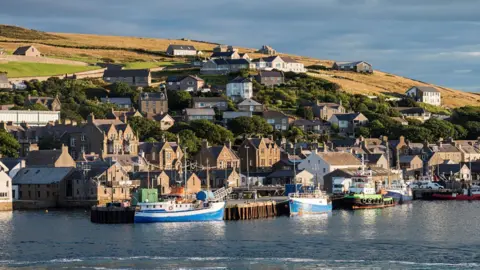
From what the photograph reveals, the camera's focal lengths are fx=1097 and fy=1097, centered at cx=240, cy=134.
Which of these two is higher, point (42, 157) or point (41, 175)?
point (42, 157)

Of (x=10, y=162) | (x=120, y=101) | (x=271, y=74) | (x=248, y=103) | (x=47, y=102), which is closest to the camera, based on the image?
(x=10, y=162)

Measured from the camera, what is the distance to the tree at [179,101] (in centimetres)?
17525

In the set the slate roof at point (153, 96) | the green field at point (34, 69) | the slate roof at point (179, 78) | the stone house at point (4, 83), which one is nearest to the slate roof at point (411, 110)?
the slate roof at point (179, 78)

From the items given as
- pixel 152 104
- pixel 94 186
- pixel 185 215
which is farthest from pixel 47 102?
pixel 185 215

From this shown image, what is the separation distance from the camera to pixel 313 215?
96625 millimetres

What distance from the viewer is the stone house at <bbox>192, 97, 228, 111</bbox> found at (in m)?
174

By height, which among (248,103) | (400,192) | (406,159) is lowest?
(400,192)

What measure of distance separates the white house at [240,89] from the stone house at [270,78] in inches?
389

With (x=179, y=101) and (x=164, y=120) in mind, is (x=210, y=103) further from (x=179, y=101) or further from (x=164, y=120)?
(x=164, y=120)

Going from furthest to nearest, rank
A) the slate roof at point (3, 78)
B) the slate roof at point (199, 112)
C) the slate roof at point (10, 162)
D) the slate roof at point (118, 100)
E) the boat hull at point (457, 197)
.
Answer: the slate roof at point (3, 78) < the slate roof at point (118, 100) < the slate roof at point (199, 112) < the boat hull at point (457, 197) < the slate roof at point (10, 162)

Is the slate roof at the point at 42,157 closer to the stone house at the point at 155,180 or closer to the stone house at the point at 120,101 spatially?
the stone house at the point at 155,180

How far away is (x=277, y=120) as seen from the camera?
16700 centimetres

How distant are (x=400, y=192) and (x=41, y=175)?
3807 cm

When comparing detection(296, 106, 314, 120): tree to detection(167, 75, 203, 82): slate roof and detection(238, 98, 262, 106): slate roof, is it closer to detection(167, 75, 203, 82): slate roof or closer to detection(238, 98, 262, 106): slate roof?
detection(238, 98, 262, 106): slate roof
